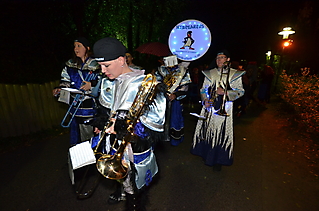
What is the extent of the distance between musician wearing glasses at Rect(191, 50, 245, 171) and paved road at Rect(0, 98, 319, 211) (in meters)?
0.40

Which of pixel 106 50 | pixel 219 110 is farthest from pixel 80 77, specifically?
pixel 219 110

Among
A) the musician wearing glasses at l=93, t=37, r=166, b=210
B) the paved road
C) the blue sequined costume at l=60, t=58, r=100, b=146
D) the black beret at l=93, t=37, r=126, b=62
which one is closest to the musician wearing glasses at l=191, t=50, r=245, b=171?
the paved road

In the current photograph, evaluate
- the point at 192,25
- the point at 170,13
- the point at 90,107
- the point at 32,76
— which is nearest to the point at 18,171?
the point at 90,107

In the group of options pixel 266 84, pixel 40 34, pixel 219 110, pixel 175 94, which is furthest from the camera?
pixel 266 84

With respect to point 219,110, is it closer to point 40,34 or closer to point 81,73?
point 81,73

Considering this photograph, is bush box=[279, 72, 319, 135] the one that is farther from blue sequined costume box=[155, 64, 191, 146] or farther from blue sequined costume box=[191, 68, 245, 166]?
blue sequined costume box=[155, 64, 191, 146]

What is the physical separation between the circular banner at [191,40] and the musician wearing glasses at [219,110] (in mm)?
1297

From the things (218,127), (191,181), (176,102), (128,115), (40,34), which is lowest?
(191,181)

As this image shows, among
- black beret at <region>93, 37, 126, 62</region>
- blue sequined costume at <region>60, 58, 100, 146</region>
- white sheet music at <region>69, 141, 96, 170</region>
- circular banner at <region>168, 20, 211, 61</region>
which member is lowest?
white sheet music at <region>69, 141, 96, 170</region>

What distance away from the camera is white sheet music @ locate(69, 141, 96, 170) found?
5.48 ft

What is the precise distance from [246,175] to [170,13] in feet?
54.1

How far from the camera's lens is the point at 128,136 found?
179 cm

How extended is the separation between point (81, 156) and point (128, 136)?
473 mm

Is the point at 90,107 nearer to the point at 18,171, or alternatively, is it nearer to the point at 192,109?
the point at 18,171
